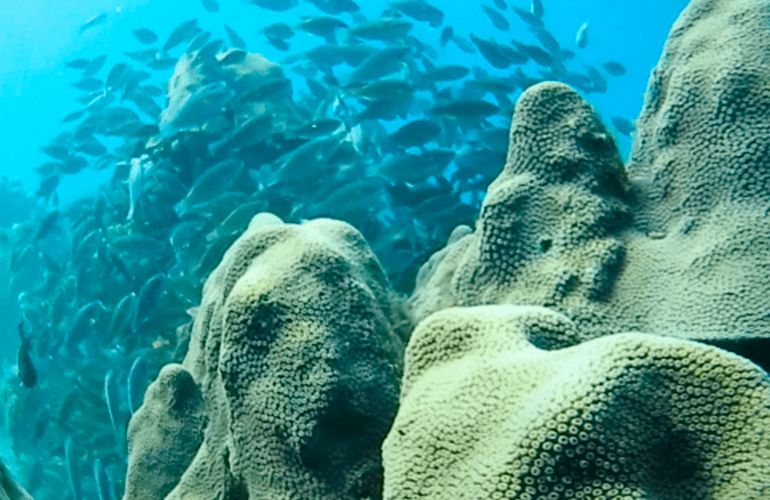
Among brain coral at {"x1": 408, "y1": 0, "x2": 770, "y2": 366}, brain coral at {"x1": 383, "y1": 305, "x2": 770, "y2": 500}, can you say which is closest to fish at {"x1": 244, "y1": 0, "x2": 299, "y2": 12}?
brain coral at {"x1": 408, "y1": 0, "x2": 770, "y2": 366}

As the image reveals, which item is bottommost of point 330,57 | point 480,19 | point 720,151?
point 480,19

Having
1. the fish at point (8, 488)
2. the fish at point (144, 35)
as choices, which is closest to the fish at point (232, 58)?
the fish at point (144, 35)

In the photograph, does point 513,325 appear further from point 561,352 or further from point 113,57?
point 113,57

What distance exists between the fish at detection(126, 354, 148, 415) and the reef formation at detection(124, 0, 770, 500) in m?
3.50

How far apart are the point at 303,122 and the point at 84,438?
443 cm

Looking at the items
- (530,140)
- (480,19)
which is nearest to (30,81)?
(480,19)

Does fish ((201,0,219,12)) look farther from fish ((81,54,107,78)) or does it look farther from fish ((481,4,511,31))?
fish ((481,4,511,31))

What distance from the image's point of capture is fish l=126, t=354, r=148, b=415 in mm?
5617

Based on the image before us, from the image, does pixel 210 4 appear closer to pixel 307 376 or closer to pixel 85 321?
pixel 85 321

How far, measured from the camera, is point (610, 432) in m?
1.14

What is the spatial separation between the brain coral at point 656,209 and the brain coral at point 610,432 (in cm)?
61

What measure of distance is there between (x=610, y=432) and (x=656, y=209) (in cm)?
118

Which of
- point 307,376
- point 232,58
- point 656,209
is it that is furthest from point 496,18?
point 307,376

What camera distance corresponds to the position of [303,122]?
27.0ft
